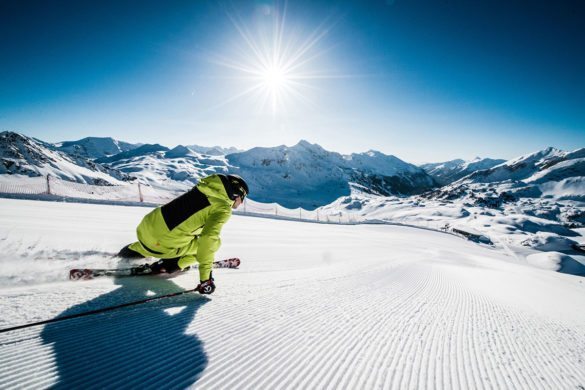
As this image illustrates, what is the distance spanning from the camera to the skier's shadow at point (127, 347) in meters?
1.57

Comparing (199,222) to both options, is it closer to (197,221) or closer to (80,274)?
(197,221)

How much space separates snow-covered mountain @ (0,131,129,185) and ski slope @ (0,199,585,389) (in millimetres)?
119150

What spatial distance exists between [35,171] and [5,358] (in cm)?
15557

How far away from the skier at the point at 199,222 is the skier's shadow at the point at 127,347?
59cm


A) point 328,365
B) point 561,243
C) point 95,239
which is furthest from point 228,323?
point 561,243

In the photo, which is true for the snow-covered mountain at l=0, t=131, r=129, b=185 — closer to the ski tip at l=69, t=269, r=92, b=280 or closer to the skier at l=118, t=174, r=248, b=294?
the ski tip at l=69, t=269, r=92, b=280

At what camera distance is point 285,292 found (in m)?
3.40

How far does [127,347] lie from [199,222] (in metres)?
1.55

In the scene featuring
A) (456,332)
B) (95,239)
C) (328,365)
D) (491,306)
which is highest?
(95,239)

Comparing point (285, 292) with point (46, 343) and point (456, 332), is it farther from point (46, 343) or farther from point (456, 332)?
point (46, 343)

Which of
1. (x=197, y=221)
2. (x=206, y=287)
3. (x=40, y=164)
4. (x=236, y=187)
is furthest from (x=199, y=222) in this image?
(x=40, y=164)

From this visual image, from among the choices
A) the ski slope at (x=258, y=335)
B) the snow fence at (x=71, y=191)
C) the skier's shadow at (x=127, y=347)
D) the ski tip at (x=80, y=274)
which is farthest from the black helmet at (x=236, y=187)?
the snow fence at (x=71, y=191)

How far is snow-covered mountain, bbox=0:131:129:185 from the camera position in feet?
366

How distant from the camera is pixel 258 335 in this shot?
224 centimetres
